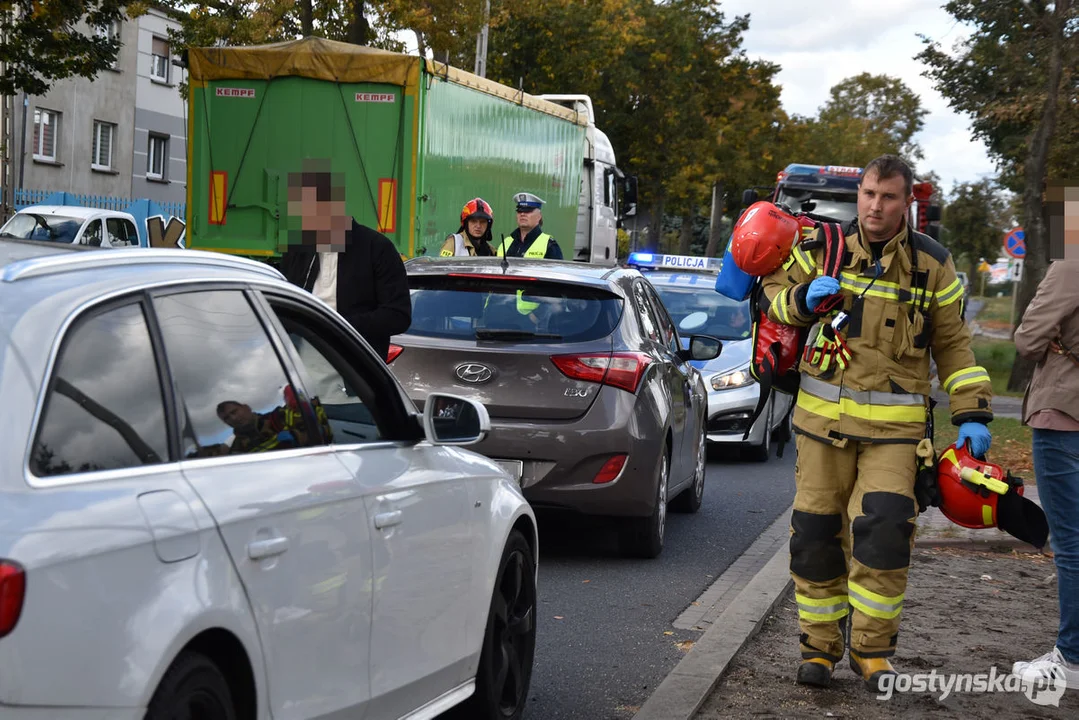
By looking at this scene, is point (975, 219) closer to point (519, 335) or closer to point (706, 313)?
point (706, 313)

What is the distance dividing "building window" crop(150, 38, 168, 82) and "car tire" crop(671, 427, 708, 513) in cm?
3883

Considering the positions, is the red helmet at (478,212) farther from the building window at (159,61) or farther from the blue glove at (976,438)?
the building window at (159,61)

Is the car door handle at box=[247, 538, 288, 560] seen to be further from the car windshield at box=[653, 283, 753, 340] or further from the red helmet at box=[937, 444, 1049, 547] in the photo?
the car windshield at box=[653, 283, 753, 340]

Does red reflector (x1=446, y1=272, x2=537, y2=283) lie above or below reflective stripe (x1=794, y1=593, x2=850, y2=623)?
above

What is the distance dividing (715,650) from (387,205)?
1031 cm

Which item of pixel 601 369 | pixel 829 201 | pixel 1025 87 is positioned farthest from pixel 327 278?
pixel 1025 87

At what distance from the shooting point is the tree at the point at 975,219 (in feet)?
259

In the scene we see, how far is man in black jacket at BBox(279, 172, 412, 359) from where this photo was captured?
23.4ft

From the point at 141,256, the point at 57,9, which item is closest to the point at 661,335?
the point at 141,256

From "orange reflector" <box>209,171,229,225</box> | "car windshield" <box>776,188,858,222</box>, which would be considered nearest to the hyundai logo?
"orange reflector" <box>209,171,229,225</box>

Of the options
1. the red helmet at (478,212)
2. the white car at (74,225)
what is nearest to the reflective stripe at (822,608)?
the red helmet at (478,212)

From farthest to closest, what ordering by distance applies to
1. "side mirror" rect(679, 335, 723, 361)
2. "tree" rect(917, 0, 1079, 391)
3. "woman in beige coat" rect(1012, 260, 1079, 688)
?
"tree" rect(917, 0, 1079, 391), "side mirror" rect(679, 335, 723, 361), "woman in beige coat" rect(1012, 260, 1079, 688)

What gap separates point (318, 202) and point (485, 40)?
101ft

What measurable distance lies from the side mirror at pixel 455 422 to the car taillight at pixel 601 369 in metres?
3.47
